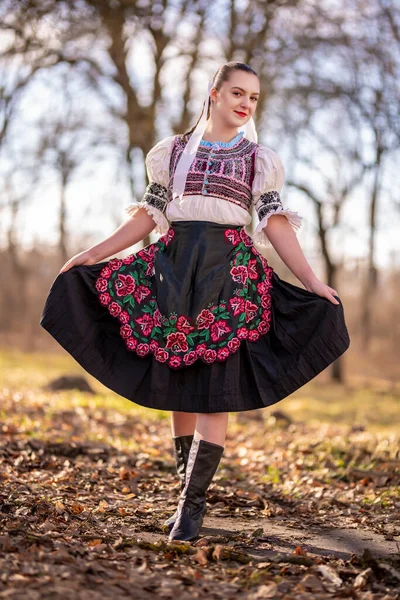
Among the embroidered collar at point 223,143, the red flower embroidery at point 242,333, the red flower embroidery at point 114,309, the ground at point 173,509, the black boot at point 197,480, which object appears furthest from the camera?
the embroidered collar at point 223,143

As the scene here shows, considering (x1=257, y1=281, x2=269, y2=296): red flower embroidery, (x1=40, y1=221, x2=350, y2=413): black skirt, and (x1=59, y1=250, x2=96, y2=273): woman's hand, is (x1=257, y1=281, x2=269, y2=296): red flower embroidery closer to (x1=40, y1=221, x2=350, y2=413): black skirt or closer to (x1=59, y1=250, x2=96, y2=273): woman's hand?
(x1=40, y1=221, x2=350, y2=413): black skirt

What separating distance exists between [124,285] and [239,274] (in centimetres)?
54

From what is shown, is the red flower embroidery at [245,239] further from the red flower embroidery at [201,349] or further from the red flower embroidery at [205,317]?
the red flower embroidery at [201,349]

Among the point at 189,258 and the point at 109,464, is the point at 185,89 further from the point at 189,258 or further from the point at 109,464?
the point at 189,258

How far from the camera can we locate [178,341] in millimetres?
3178

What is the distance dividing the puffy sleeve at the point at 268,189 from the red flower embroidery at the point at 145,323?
66 cm

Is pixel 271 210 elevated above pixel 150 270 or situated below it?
above

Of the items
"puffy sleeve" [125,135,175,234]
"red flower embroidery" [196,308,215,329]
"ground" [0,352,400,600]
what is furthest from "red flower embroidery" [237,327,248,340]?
"ground" [0,352,400,600]

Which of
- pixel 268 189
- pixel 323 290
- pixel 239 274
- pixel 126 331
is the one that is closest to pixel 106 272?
pixel 126 331

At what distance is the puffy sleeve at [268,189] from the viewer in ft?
10.8

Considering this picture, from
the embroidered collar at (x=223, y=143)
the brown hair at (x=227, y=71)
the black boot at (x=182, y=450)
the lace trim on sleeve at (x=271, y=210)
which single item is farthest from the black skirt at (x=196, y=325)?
the brown hair at (x=227, y=71)

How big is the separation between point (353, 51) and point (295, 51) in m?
0.80

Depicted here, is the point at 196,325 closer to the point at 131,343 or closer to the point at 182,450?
the point at 131,343

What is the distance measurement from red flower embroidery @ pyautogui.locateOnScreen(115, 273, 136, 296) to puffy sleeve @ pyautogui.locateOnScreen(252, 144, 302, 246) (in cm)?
64
